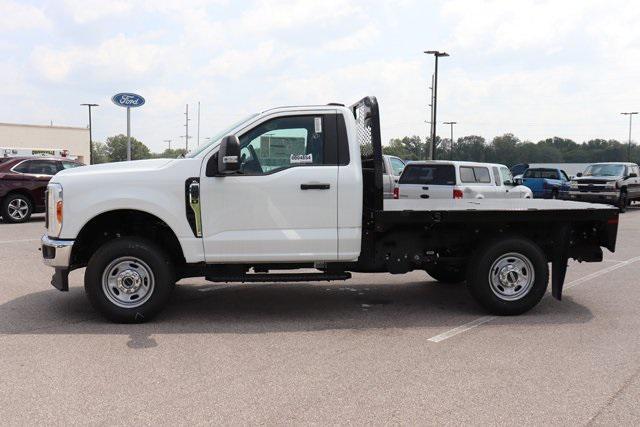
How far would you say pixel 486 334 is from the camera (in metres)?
5.68

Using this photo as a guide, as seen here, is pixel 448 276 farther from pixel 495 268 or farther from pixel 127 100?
pixel 127 100

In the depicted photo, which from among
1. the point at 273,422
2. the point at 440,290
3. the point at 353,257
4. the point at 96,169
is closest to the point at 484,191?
the point at 440,290

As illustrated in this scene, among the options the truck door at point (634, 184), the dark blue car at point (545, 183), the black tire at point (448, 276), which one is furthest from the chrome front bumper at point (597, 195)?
the black tire at point (448, 276)

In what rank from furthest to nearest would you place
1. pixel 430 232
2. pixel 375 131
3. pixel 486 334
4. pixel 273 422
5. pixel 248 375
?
pixel 430 232 < pixel 375 131 < pixel 486 334 < pixel 248 375 < pixel 273 422

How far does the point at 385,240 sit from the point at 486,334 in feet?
4.57

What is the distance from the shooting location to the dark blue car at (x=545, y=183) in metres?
25.5

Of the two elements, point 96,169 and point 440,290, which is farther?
point 440,290

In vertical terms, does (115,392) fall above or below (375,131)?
below

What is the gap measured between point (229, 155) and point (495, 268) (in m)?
3.02

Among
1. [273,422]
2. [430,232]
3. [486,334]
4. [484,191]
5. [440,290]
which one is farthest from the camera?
[484,191]

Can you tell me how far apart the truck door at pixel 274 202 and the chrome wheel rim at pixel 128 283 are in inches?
25.9

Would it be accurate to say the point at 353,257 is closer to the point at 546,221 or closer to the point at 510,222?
the point at 510,222

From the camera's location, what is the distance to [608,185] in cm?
2205

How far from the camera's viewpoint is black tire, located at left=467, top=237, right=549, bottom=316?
629 cm
